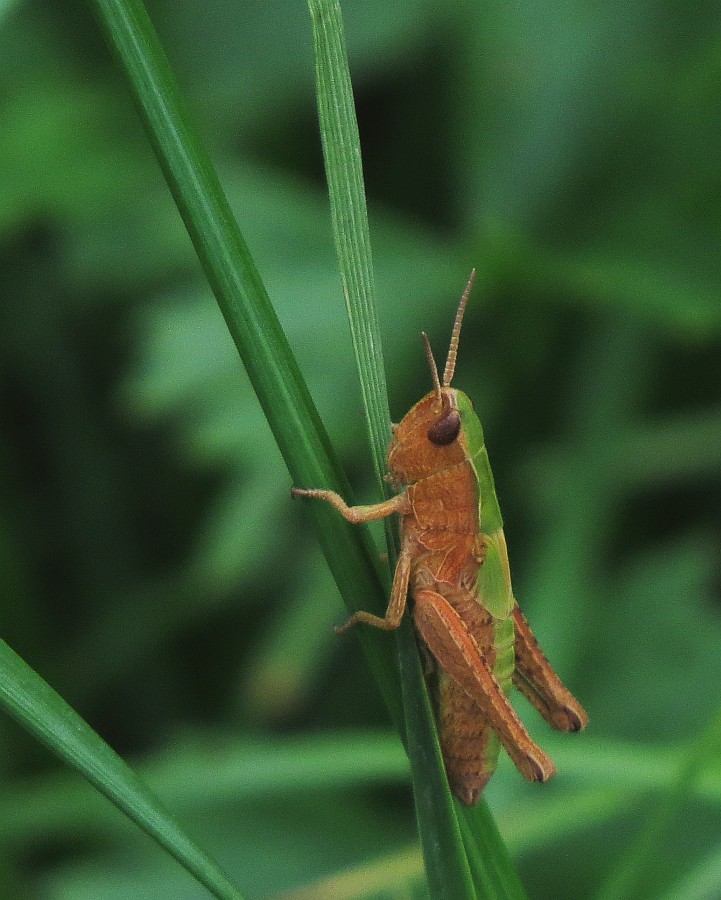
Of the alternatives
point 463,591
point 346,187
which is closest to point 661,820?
point 463,591

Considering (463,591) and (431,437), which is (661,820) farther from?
(431,437)

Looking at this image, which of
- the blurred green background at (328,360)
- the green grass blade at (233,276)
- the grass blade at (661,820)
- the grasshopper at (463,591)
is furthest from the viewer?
the blurred green background at (328,360)

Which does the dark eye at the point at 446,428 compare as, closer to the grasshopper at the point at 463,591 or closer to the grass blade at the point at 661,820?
the grasshopper at the point at 463,591

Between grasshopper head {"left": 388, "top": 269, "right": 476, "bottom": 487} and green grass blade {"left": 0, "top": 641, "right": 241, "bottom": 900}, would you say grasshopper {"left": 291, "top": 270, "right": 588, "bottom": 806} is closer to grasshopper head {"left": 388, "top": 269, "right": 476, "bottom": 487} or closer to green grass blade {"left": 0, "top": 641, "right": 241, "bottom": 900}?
grasshopper head {"left": 388, "top": 269, "right": 476, "bottom": 487}

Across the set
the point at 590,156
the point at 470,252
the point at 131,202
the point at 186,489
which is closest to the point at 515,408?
the point at 470,252

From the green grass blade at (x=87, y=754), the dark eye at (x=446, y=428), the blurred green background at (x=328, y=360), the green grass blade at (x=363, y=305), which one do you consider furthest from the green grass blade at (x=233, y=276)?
the blurred green background at (x=328, y=360)

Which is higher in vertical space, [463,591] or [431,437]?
[431,437]
